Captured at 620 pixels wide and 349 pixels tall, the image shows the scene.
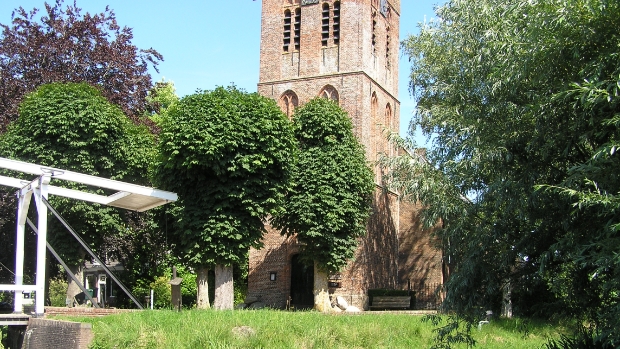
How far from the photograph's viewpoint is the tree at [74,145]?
24.6 m

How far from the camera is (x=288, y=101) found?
3647 centimetres

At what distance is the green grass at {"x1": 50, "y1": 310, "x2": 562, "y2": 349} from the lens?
1497cm

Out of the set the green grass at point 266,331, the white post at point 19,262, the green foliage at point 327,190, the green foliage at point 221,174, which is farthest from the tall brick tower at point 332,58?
the white post at point 19,262

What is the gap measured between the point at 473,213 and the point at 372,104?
77.5 ft

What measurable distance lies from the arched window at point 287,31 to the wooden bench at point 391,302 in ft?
44.3

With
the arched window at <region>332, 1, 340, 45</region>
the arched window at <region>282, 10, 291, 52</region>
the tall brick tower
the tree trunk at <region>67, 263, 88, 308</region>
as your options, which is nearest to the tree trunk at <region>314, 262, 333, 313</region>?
the tall brick tower

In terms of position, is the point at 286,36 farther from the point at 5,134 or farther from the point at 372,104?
the point at 5,134

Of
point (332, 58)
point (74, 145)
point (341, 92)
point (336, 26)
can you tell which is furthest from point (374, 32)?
point (74, 145)

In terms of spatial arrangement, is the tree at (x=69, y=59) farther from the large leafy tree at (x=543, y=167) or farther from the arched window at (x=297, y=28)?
the large leafy tree at (x=543, y=167)

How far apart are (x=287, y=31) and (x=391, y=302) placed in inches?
575

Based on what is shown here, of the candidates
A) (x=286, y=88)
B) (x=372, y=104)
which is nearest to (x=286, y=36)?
(x=286, y=88)

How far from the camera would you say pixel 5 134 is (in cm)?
2552

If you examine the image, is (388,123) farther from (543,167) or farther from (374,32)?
(543,167)

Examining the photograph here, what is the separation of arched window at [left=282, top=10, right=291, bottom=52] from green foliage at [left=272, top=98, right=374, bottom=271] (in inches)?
288
